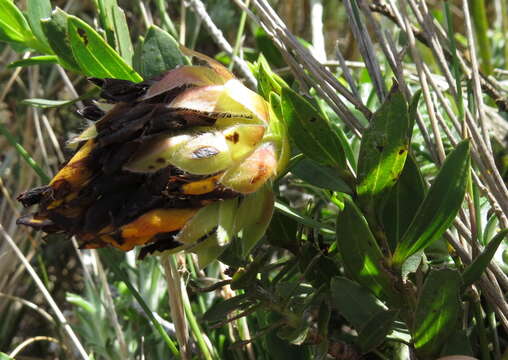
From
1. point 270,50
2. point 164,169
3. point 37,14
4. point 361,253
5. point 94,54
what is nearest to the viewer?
point 164,169

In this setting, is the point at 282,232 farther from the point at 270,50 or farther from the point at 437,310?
the point at 270,50

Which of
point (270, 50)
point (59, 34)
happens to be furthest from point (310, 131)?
point (270, 50)

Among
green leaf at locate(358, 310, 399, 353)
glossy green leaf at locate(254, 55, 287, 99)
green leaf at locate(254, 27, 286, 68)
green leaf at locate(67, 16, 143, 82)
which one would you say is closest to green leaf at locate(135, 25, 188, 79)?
green leaf at locate(67, 16, 143, 82)

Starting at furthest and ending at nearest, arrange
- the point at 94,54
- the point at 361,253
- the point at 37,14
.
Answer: the point at 37,14, the point at 94,54, the point at 361,253

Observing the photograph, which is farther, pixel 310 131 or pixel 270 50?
pixel 270 50

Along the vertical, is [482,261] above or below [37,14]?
below

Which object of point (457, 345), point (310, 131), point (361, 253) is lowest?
point (457, 345)

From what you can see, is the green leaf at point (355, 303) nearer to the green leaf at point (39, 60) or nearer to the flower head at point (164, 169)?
the flower head at point (164, 169)

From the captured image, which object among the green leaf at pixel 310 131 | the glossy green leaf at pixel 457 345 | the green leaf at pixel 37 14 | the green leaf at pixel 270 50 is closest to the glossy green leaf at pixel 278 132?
the green leaf at pixel 310 131
